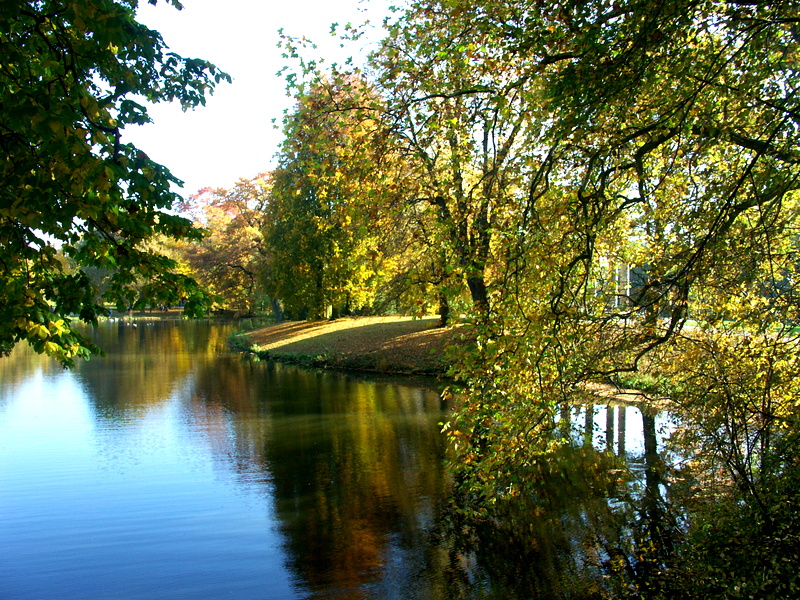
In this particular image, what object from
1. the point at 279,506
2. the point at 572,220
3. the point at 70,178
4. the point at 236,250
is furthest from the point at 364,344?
the point at 70,178

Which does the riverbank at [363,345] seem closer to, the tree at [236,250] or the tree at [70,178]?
the tree at [236,250]

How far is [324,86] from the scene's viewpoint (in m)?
7.54

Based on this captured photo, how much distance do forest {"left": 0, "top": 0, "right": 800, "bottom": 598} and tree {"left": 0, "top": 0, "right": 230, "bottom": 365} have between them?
0.10 ft

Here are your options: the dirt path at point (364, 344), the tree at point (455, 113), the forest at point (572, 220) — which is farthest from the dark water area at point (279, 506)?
the dirt path at point (364, 344)

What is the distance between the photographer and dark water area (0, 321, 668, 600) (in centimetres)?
758

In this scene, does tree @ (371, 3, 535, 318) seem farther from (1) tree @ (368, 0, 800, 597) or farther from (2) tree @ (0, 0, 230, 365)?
(2) tree @ (0, 0, 230, 365)

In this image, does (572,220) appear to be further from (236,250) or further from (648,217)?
(236,250)

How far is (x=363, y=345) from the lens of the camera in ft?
89.1

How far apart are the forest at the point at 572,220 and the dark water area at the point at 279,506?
1022 mm

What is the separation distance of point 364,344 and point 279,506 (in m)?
17.2

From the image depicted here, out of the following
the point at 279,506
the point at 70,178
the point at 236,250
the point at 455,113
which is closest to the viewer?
the point at 70,178

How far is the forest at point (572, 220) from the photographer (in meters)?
5.44

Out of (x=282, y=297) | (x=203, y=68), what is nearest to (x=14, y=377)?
(x=282, y=297)

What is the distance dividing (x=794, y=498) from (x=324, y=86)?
618 cm
